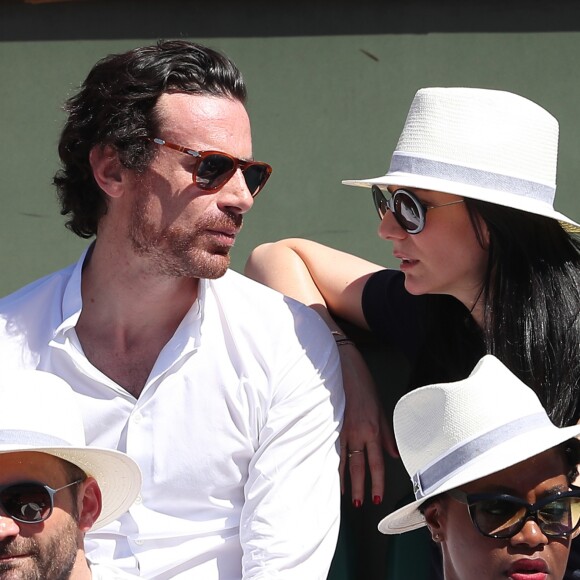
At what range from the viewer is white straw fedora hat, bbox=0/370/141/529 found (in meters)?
2.12

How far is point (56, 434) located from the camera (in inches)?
85.3

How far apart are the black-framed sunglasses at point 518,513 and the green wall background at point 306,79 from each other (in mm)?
2505

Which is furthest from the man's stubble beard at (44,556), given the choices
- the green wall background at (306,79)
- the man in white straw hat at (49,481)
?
the green wall background at (306,79)

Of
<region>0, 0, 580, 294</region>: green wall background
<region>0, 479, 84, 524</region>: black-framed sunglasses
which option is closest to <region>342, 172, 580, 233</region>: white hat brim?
<region>0, 479, 84, 524</region>: black-framed sunglasses

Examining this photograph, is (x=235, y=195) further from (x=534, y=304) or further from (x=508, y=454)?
(x=508, y=454)

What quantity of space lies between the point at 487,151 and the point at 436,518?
0.89 metres

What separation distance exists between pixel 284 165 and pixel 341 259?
1464 millimetres

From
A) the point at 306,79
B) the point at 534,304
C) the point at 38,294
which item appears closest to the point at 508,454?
the point at 534,304

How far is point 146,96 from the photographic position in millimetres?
2857

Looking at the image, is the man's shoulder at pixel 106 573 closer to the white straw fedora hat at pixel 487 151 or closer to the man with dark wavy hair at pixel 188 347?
the man with dark wavy hair at pixel 188 347

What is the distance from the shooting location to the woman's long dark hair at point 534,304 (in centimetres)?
248

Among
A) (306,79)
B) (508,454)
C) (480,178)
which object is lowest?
(508,454)

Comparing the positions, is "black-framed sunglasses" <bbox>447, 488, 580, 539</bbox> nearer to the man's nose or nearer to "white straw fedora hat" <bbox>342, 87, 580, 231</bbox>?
"white straw fedora hat" <bbox>342, 87, 580, 231</bbox>

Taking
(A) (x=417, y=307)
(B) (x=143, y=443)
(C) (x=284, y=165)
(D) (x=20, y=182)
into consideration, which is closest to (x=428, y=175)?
(A) (x=417, y=307)
